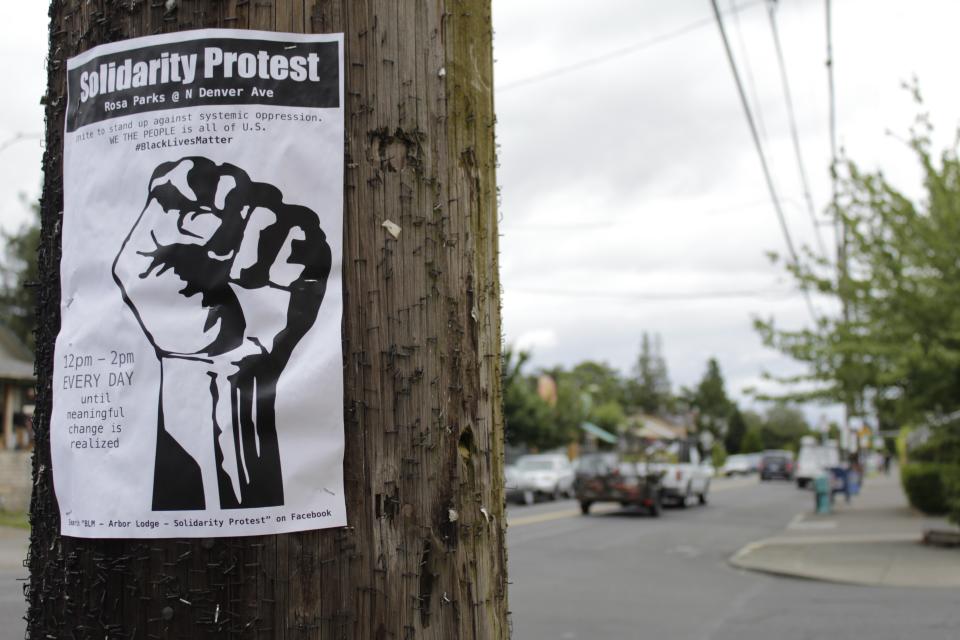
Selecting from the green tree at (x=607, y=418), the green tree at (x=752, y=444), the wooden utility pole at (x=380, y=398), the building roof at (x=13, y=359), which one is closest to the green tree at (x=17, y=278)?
the building roof at (x=13, y=359)

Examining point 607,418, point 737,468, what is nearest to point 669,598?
point 607,418

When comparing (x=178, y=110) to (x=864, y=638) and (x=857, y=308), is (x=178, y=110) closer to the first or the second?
(x=864, y=638)

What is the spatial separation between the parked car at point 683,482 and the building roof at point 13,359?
50.6 feet

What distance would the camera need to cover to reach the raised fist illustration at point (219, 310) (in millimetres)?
1626

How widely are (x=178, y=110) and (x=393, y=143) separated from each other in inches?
15.3

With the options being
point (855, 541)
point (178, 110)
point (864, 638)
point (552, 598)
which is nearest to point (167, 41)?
point (178, 110)

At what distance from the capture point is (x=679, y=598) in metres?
10.9

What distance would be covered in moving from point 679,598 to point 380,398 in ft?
32.8

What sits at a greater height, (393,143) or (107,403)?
(393,143)

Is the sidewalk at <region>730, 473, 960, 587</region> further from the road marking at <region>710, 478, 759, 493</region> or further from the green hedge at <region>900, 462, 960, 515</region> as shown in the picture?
the road marking at <region>710, 478, 759, 493</region>

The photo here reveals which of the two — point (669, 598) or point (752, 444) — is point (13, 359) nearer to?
point (669, 598)

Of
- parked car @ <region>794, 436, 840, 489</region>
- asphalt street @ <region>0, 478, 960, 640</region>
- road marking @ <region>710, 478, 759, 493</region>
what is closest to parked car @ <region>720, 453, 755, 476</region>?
road marking @ <region>710, 478, 759, 493</region>

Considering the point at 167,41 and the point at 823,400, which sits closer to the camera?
the point at 167,41

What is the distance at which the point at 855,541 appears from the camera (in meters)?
17.3
